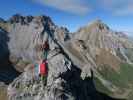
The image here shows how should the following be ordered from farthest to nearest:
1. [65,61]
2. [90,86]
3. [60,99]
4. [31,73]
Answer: [90,86], [31,73], [65,61], [60,99]

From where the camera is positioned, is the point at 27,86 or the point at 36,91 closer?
the point at 36,91

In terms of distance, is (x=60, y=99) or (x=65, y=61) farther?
(x=65, y=61)

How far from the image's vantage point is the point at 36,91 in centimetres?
13100

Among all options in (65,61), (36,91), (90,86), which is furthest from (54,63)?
(90,86)

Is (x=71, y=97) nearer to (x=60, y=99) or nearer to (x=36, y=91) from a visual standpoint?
(x=60, y=99)

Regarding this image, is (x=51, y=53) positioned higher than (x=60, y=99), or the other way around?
(x=51, y=53)

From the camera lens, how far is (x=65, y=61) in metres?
132

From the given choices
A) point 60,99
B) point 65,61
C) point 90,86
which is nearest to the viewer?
point 60,99

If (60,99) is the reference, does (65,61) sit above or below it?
above

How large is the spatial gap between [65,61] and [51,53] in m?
8.80

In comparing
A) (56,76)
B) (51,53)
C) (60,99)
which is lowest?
(60,99)

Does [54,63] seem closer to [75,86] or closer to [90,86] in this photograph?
[75,86]

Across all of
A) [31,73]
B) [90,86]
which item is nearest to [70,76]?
[31,73]

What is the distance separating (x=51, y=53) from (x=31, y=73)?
13615 millimetres
